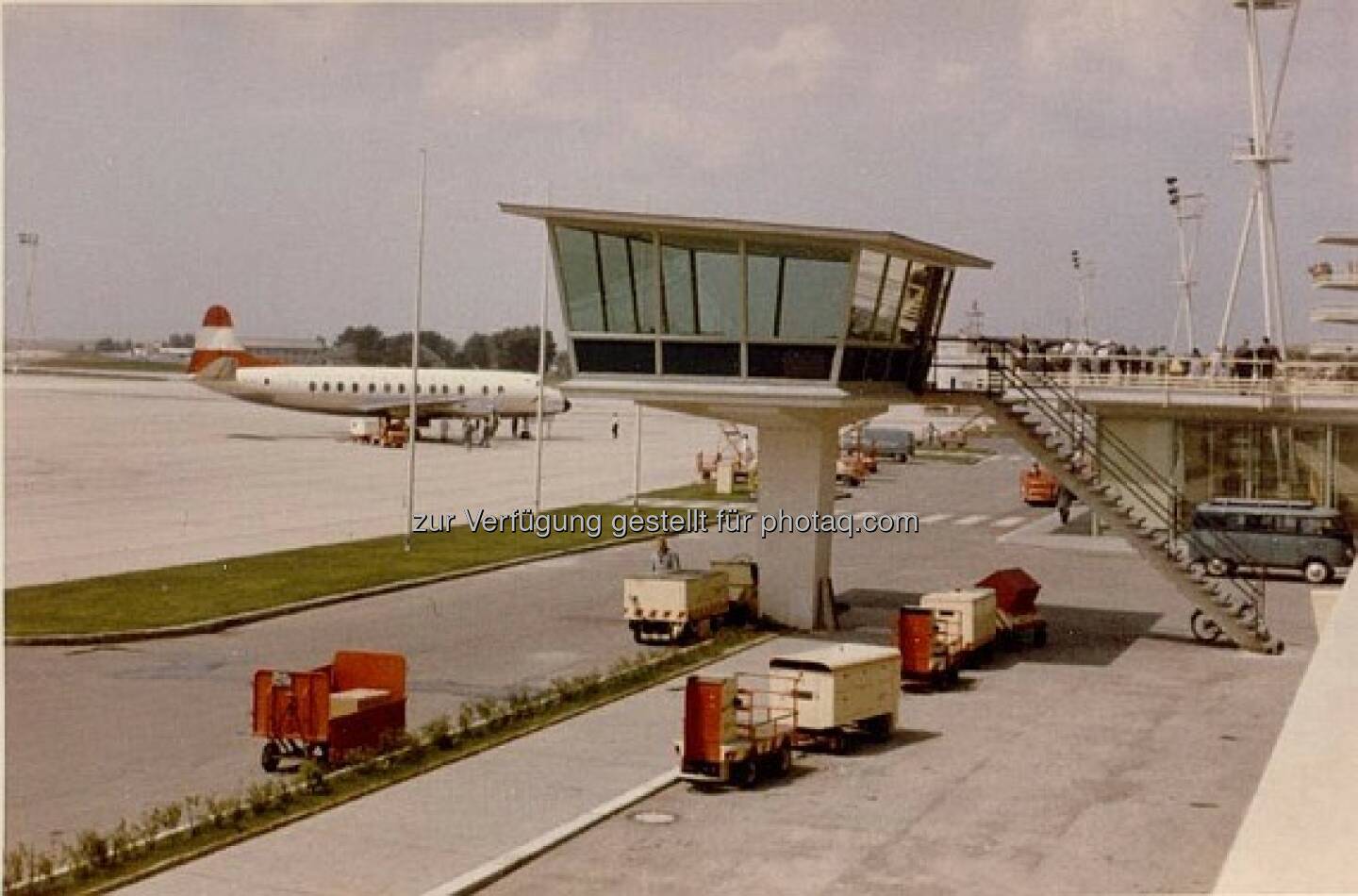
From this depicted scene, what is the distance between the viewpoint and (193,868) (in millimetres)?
15523

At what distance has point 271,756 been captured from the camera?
1983 cm

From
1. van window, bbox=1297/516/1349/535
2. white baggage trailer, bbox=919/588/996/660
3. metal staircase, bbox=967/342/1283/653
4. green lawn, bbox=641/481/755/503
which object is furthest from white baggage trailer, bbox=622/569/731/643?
green lawn, bbox=641/481/755/503

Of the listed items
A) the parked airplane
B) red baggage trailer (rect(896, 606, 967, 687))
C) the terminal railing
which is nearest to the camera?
red baggage trailer (rect(896, 606, 967, 687))

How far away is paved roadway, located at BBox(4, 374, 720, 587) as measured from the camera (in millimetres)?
42031

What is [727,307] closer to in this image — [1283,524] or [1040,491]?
[1283,524]

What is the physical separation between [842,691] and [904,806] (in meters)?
3.00

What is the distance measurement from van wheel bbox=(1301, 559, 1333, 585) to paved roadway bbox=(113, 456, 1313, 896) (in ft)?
54.1

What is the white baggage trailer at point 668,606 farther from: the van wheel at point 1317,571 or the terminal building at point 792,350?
the van wheel at point 1317,571

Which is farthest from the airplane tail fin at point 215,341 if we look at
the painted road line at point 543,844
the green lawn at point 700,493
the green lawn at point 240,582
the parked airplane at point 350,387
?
the painted road line at point 543,844

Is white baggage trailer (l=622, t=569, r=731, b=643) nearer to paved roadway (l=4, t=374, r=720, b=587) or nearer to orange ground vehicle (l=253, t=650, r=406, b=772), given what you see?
orange ground vehicle (l=253, t=650, r=406, b=772)

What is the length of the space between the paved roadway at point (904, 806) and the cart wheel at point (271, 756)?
2101 millimetres

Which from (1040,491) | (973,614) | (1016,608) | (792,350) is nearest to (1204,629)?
(1016,608)

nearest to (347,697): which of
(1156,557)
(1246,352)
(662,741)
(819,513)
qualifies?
(662,741)

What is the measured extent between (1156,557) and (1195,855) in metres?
15.4
